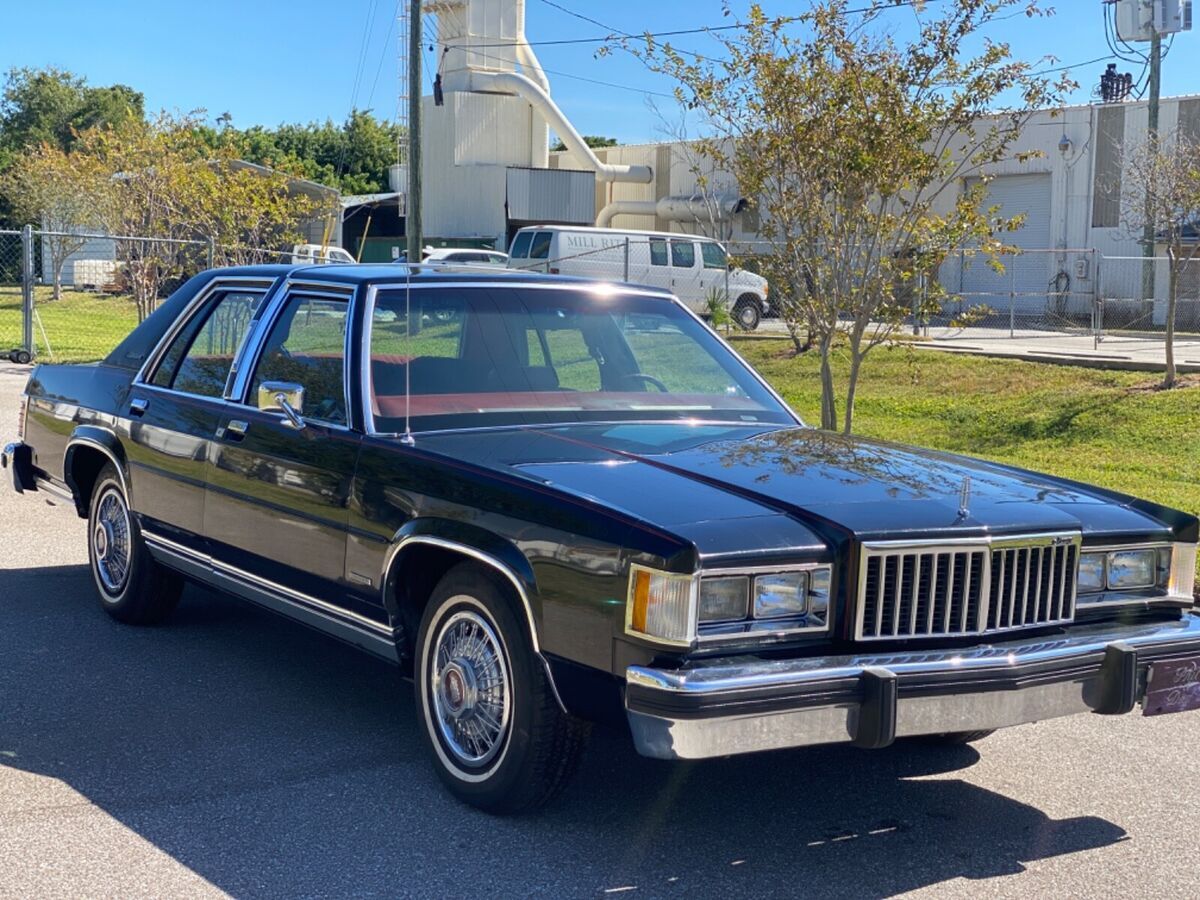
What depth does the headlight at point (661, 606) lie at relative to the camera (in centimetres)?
370

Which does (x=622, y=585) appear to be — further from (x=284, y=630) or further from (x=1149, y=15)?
(x=1149, y=15)

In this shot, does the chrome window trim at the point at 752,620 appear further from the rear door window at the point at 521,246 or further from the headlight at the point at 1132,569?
the rear door window at the point at 521,246

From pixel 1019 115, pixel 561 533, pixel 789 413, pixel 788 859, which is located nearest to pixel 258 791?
pixel 561 533

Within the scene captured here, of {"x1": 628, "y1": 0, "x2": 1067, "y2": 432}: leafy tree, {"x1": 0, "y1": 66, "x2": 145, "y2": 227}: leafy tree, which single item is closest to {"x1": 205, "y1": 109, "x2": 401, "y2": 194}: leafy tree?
{"x1": 0, "y1": 66, "x2": 145, "y2": 227}: leafy tree

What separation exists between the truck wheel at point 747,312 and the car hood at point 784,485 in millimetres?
20116

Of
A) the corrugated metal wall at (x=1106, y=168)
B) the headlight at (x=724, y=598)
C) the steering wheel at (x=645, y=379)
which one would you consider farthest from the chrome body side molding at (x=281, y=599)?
the corrugated metal wall at (x=1106, y=168)

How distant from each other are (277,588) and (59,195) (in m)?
36.1

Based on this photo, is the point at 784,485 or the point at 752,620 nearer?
the point at 752,620

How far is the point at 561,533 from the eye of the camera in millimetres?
3975

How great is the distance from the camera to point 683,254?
25703mm

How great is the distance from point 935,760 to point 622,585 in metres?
1.86

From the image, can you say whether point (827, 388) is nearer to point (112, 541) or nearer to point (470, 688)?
point (112, 541)

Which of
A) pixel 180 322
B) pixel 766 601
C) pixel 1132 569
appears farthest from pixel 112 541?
pixel 1132 569

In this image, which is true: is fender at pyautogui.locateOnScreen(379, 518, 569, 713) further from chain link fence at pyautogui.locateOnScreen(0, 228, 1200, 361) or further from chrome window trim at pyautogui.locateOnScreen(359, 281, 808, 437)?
chain link fence at pyautogui.locateOnScreen(0, 228, 1200, 361)
